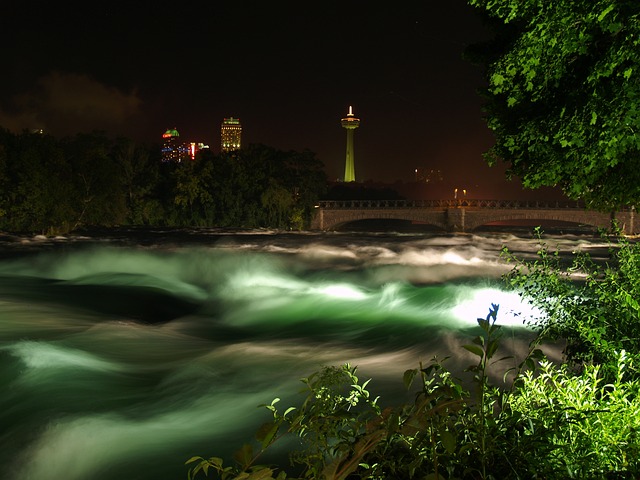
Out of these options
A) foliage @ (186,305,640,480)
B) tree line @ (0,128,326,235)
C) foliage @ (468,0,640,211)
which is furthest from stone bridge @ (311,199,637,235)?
foliage @ (186,305,640,480)

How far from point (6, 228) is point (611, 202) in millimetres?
59332

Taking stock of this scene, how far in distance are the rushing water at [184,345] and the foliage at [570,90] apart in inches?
89.6

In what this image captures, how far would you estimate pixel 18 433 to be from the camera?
8680mm

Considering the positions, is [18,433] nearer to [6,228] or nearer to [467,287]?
[467,287]

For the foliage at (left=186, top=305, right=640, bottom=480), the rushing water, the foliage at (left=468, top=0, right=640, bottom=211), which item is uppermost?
the foliage at (left=468, top=0, right=640, bottom=211)

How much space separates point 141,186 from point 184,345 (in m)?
74.3

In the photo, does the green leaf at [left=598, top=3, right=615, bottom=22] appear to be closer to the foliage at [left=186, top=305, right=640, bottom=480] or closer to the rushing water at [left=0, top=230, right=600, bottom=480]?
the rushing water at [left=0, top=230, right=600, bottom=480]

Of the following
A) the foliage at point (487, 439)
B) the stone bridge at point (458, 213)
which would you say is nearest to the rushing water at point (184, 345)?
the foliage at point (487, 439)

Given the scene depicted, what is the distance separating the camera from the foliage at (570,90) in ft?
23.3

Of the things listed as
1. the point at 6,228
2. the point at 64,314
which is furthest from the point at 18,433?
the point at 6,228

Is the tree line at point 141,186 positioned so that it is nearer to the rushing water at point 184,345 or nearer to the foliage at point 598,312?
the rushing water at point 184,345

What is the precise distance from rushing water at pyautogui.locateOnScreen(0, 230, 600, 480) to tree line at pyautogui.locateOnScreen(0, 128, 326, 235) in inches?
1122

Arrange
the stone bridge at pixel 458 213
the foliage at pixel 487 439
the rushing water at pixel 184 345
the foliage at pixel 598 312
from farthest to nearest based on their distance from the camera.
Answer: the stone bridge at pixel 458 213, the rushing water at pixel 184 345, the foliage at pixel 598 312, the foliage at pixel 487 439

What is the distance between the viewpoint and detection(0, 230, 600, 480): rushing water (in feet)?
28.3
